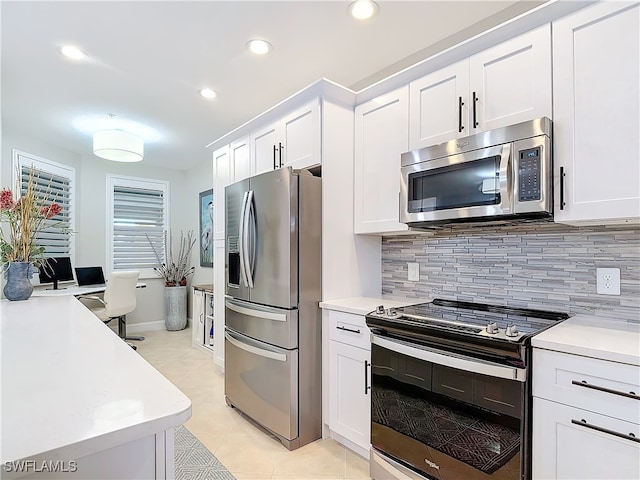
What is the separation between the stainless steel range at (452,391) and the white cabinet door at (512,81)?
39.3 inches

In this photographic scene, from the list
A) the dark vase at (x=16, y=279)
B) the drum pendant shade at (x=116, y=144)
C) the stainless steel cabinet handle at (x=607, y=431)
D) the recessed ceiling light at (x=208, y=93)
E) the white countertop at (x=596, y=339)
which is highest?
the recessed ceiling light at (x=208, y=93)

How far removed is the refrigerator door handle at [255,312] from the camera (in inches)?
89.8

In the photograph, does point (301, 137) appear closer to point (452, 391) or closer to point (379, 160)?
point (379, 160)

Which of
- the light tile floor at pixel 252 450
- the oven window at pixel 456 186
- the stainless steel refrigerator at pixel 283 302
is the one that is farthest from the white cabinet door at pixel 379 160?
the light tile floor at pixel 252 450

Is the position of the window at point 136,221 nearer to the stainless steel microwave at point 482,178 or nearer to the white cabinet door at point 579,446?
the stainless steel microwave at point 482,178

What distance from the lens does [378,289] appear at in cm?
270

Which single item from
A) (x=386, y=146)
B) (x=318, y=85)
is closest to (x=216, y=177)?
(x=318, y=85)

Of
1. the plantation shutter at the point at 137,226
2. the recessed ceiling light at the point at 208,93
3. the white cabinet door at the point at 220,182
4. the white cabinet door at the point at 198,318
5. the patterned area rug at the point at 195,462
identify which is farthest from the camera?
the plantation shutter at the point at 137,226

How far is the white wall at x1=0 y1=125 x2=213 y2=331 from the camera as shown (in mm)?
4121

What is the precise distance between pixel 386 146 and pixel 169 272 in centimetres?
435

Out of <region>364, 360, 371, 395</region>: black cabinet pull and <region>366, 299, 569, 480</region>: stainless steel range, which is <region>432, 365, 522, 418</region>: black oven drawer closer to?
<region>366, 299, 569, 480</region>: stainless steel range

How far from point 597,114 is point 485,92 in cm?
52

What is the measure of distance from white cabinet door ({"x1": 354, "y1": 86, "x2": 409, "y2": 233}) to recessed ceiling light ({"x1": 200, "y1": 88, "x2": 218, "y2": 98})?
4.27ft

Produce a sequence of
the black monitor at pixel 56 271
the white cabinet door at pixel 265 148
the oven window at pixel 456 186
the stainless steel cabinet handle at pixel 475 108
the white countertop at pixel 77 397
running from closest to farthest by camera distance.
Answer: the white countertop at pixel 77 397 → the oven window at pixel 456 186 → the stainless steel cabinet handle at pixel 475 108 → the white cabinet door at pixel 265 148 → the black monitor at pixel 56 271
